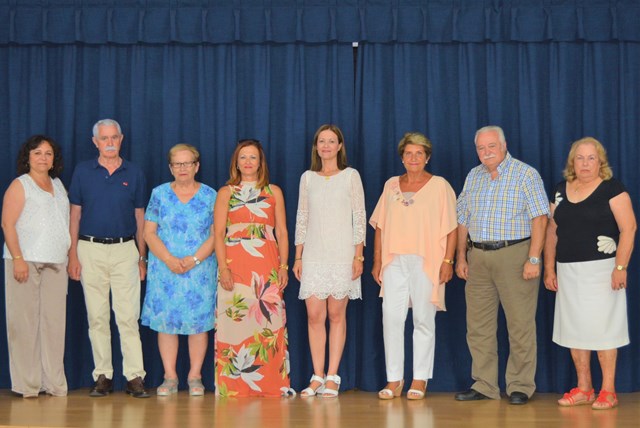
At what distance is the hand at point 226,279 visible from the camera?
549cm

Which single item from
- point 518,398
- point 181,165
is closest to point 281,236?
point 181,165

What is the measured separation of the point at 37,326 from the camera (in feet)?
18.3

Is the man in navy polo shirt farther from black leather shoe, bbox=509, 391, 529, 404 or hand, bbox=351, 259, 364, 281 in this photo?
black leather shoe, bbox=509, 391, 529, 404

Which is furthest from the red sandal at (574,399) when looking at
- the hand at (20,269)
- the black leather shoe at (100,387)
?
the hand at (20,269)

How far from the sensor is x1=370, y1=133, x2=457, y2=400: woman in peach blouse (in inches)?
212

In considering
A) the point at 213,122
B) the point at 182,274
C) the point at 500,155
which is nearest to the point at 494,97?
the point at 500,155

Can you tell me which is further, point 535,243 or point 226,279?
point 226,279

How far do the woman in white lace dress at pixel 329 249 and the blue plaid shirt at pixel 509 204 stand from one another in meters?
0.73

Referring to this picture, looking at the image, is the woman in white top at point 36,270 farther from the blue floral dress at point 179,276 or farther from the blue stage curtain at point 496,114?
the blue stage curtain at point 496,114

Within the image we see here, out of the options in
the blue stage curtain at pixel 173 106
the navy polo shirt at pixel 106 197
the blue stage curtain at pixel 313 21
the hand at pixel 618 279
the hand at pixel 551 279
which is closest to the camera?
the hand at pixel 618 279

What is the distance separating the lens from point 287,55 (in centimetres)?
615

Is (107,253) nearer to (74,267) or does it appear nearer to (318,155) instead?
(74,267)

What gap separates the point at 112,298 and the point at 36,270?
1.61 ft

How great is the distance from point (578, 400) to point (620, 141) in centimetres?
180
